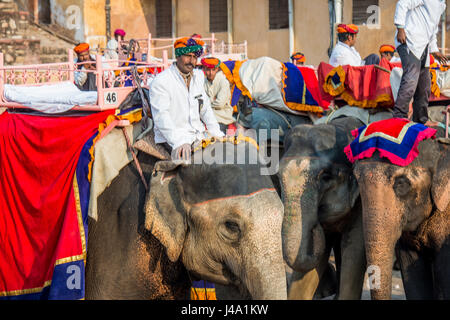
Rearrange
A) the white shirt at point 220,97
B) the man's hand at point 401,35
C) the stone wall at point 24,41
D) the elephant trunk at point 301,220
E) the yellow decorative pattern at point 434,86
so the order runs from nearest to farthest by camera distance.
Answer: the elephant trunk at point 301,220
the man's hand at point 401,35
the yellow decorative pattern at point 434,86
the white shirt at point 220,97
the stone wall at point 24,41

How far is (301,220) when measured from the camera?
232 inches

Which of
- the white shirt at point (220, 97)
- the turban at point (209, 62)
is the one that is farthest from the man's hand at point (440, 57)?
the turban at point (209, 62)

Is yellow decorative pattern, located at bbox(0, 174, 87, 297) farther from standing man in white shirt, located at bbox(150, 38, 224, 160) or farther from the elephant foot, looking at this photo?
the elephant foot

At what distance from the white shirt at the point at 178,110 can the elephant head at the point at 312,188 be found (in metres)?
1.59

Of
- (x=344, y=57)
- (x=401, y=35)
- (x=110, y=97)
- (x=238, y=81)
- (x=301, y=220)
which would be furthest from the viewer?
(x=238, y=81)

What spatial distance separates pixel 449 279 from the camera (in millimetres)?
5824

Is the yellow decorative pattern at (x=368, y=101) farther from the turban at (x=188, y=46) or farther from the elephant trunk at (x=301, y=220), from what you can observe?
the turban at (x=188, y=46)

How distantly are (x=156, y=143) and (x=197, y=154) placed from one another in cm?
37

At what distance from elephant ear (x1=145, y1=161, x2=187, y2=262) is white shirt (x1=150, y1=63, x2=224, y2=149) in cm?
23

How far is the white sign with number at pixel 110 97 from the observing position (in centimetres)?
453

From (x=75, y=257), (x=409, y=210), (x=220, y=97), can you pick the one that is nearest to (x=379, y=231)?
(x=409, y=210)

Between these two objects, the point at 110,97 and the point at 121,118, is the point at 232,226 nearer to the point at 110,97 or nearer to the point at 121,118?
the point at 121,118

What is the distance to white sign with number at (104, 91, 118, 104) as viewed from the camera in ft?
14.9

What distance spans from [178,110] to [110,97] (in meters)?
0.49
